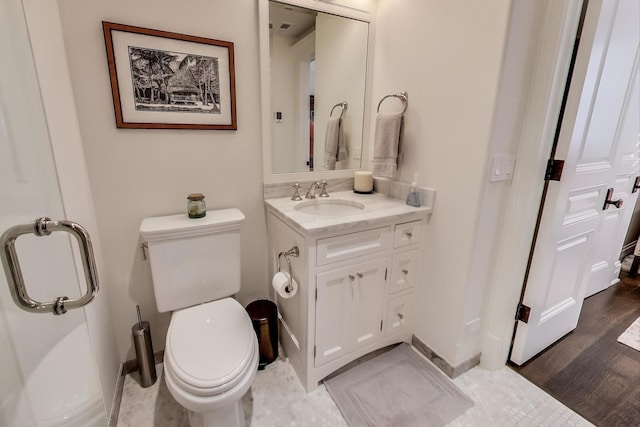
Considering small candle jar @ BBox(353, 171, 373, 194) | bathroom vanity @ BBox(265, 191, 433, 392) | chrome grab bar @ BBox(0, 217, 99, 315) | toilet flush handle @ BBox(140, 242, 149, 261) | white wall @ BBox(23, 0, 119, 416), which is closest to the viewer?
chrome grab bar @ BBox(0, 217, 99, 315)

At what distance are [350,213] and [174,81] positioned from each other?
108 centimetres

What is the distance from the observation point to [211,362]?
3.65ft

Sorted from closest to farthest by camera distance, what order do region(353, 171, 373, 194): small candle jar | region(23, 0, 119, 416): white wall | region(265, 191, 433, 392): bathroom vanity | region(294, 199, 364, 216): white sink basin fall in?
region(23, 0, 119, 416): white wall < region(265, 191, 433, 392): bathroom vanity < region(294, 199, 364, 216): white sink basin < region(353, 171, 373, 194): small candle jar

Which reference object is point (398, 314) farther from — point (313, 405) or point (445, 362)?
point (313, 405)

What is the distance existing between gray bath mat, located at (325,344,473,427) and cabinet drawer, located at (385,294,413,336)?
17cm

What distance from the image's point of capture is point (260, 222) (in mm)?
1790

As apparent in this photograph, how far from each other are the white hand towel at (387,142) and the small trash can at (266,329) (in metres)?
1.03

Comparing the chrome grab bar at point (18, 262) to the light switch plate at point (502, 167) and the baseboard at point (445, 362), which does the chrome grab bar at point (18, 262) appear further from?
the baseboard at point (445, 362)

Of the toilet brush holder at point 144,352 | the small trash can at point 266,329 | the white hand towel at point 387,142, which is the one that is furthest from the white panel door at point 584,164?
the toilet brush holder at point 144,352

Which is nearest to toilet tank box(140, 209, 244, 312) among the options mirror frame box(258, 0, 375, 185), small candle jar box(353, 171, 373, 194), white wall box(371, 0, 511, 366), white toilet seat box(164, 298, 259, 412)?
white toilet seat box(164, 298, 259, 412)

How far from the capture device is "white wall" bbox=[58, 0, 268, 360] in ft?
4.19

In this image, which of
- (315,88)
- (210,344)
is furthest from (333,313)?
(315,88)

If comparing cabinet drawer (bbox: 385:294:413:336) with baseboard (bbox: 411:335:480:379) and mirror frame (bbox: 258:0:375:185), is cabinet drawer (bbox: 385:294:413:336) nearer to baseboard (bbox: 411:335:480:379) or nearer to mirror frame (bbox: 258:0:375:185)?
baseboard (bbox: 411:335:480:379)

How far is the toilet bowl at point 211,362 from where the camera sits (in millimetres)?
1044
